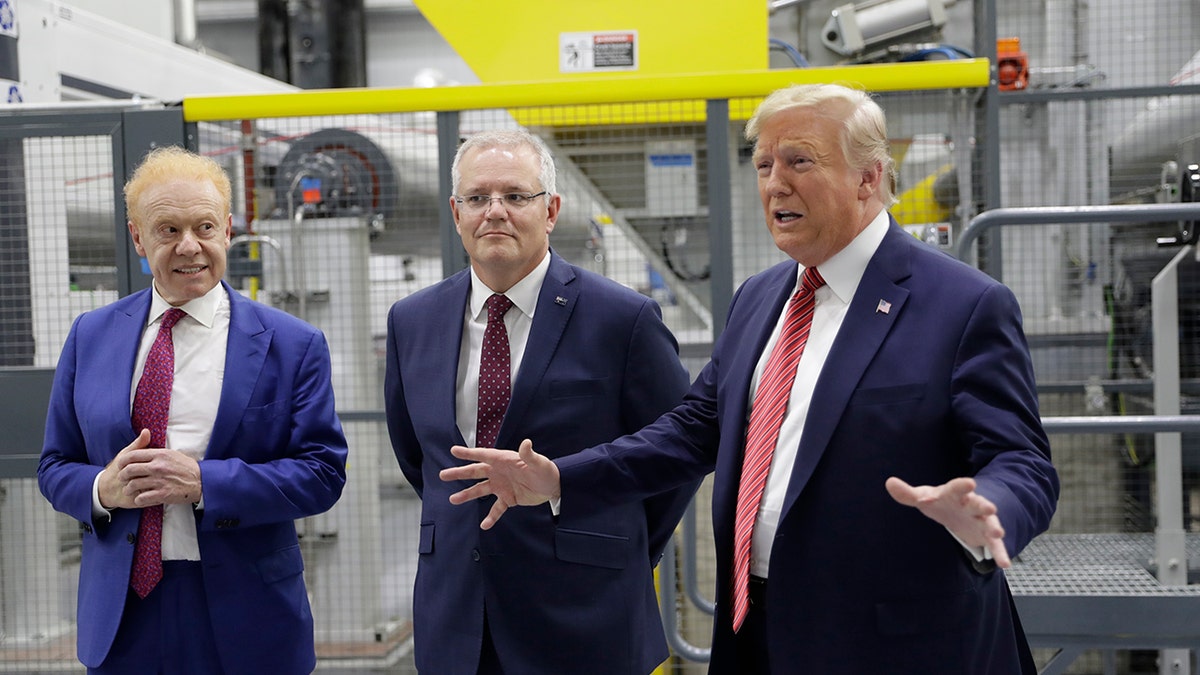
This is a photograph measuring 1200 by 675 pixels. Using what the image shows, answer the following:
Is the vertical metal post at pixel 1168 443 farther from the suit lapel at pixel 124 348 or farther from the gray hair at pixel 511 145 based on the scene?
the suit lapel at pixel 124 348

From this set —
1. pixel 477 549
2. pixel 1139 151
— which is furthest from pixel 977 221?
pixel 1139 151

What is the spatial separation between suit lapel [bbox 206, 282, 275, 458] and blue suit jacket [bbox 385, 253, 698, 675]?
313mm

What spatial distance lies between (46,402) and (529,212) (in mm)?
2384

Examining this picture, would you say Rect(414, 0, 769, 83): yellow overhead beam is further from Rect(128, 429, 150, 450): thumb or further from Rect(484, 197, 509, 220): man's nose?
Rect(128, 429, 150, 450): thumb

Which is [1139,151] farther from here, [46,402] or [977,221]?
[46,402]

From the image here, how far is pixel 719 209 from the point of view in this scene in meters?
3.72

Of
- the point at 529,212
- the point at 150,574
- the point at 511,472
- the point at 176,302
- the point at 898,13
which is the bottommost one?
the point at 150,574

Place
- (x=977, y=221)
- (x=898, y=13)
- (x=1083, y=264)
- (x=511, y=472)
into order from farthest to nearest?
(x=1083, y=264) → (x=898, y=13) → (x=977, y=221) → (x=511, y=472)

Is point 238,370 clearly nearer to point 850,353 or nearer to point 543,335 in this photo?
point 543,335

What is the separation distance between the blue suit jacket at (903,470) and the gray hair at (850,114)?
202 mm

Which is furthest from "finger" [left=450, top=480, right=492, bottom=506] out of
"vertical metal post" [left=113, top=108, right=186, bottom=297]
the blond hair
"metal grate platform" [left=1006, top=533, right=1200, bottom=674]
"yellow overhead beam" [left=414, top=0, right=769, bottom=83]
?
"yellow overhead beam" [left=414, top=0, right=769, bottom=83]

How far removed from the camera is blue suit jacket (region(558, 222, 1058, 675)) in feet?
5.35

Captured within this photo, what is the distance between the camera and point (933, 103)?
149 inches

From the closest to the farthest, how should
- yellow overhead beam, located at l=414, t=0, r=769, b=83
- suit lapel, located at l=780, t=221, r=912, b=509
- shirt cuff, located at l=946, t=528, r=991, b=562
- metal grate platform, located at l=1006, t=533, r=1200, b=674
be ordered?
shirt cuff, located at l=946, t=528, r=991, b=562, suit lapel, located at l=780, t=221, r=912, b=509, metal grate platform, located at l=1006, t=533, r=1200, b=674, yellow overhead beam, located at l=414, t=0, r=769, b=83
